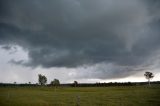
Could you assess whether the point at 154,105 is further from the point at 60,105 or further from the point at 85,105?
the point at 60,105

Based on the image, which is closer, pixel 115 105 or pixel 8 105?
pixel 8 105

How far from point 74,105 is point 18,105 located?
9919mm

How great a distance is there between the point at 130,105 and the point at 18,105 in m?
20.2

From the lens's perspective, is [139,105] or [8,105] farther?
[139,105]

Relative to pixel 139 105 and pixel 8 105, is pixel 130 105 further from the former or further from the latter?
pixel 8 105

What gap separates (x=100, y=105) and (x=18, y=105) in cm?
1478

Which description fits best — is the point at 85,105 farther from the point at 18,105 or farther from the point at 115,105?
the point at 18,105

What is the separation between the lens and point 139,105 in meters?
44.2

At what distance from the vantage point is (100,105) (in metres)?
43.5

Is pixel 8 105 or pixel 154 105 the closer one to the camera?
pixel 8 105

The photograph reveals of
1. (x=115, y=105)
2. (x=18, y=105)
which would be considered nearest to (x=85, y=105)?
(x=115, y=105)

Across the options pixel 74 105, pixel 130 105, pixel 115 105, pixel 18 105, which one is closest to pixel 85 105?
pixel 74 105

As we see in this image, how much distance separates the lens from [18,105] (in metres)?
41.4

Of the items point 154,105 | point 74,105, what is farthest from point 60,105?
point 154,105
